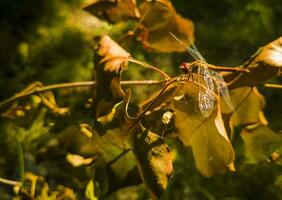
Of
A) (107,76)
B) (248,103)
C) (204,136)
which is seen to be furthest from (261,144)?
(107,76)

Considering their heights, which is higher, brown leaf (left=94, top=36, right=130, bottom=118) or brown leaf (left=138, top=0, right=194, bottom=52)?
brown leaf (left=94, top=36, right=130, bottom=118)

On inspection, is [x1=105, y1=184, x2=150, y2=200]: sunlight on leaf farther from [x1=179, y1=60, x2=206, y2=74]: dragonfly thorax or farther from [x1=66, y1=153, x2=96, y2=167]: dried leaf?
[x1=179, y1=60, x2=206, y2=74]: dragonfly thorax

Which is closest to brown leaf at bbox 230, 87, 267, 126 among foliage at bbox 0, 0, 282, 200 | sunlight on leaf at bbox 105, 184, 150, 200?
foliage at bbox 0, 0, 282, 200

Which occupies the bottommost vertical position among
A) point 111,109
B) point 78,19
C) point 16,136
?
point 16,136

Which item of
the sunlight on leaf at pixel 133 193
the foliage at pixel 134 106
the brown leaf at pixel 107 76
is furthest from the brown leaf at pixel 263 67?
the sunlight on leaf at pixel 133 193

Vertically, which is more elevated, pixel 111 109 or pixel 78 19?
pixel 111 109

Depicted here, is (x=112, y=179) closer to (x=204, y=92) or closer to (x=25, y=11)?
(x=204, y=92)

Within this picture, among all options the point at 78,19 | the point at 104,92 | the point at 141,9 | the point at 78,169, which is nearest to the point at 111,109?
the point at 104,92

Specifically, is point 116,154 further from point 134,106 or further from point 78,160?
point 134,106

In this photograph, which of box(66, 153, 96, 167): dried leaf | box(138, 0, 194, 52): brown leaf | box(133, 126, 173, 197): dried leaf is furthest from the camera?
box(138, 0, 194, 52): brown leaf
